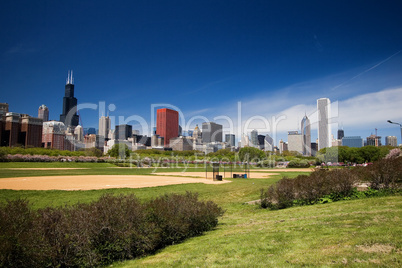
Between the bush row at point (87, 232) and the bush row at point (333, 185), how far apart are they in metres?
7.32

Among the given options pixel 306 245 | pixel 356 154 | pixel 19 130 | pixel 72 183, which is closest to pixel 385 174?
pixel 306 245

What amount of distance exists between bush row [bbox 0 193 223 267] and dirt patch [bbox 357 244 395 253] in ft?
17.6

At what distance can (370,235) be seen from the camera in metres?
6.29

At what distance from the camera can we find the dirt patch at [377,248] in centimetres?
520

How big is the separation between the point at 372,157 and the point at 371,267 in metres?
109

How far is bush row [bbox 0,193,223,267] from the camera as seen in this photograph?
6.05m

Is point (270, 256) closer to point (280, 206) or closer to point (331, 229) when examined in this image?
point (331, 229)

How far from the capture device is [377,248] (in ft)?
17.6

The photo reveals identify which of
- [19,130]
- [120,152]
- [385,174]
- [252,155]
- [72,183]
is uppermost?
[19,130]

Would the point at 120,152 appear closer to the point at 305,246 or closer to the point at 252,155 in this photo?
the point at 252,155

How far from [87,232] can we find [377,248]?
6762 millimetres

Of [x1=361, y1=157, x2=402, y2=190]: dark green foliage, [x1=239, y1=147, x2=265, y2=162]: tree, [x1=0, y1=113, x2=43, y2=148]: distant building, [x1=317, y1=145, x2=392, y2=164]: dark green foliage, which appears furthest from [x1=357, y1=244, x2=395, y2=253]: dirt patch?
[x1=0, y1=113, x2=43, y2=148]: distant building

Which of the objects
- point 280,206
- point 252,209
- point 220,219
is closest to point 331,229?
point 220,219

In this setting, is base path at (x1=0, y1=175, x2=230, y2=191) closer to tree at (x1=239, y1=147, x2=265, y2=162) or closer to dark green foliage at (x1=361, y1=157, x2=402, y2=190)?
dark green foliage at (x1=361, y1=157, x2=402, y2=190)
